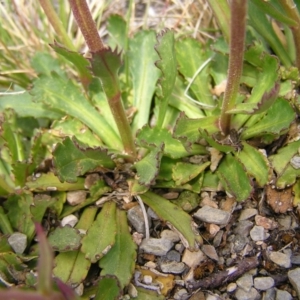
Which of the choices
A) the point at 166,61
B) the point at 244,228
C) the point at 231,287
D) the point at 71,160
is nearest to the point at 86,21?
the point at 166,61

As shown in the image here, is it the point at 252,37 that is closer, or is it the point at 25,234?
the point at 25,234

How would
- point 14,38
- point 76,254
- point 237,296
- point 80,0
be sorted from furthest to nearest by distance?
point 14,38
point 76,254
point 237,296
point 80,0

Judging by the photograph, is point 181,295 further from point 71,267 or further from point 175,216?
point 71,267

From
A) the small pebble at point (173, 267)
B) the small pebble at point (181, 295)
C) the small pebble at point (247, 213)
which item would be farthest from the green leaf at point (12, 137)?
the small pebble at point (247, 213)

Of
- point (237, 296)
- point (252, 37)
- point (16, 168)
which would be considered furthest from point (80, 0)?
point (237, 296)

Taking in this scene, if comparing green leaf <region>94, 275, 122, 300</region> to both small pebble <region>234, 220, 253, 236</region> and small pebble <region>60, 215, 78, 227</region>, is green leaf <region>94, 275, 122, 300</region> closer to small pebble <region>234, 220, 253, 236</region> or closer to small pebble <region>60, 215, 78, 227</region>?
small pebble <region>60, 215, 78, 227</region>

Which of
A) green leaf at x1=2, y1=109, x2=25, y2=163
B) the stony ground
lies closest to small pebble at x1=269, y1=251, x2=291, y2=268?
the stony ground

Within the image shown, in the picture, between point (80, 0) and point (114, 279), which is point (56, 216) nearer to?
point (114, 279)
